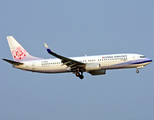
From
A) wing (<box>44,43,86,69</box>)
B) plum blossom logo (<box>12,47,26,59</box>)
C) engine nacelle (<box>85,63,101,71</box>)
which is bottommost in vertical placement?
engine nacelle (<box>85,63,101,71</box>)

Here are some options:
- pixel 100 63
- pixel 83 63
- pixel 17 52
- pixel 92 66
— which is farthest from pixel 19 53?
pixel 100 63

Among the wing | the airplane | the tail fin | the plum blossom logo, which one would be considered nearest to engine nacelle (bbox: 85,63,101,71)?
the airplane

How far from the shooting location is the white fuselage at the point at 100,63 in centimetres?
4706

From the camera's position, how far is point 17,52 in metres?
52.6

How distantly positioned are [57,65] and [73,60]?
4.26 meters

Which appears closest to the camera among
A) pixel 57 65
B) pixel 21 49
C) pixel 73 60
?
pixel 73 60

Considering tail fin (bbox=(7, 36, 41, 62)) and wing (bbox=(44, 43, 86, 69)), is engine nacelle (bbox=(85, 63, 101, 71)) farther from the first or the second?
tail fin (bbox=(7, 36, 41, 62))

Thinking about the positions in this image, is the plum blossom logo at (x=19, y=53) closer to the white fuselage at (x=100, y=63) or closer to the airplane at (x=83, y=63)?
the airplane at (x=83, y=63)

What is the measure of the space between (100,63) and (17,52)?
1656cm

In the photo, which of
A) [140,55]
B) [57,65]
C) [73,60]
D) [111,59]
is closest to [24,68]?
[57,65]

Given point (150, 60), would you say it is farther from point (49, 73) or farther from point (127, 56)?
point (49, 73)

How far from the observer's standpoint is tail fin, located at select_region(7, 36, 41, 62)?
5184 centimetres

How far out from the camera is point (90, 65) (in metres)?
46.6

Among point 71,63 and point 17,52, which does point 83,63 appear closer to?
point 71,63
